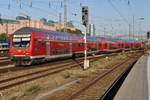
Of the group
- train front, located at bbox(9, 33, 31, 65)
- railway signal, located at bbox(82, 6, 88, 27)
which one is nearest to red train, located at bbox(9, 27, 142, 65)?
train front, located at bbox(9, 33, 31, 65)

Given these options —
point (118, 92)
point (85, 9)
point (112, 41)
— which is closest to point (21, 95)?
point (118, 92)

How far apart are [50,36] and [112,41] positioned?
4373cm

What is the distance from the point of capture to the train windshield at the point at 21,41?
3027 cm

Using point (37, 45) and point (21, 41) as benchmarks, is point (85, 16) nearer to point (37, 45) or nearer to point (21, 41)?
point (37, 45)

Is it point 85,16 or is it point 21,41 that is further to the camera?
point 21,41

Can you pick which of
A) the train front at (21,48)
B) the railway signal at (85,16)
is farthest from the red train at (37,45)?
Answer: the railway signal at (85,16)

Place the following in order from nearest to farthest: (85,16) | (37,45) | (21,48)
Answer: (85,16) → (21,48) → (37,45)

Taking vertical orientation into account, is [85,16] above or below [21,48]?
above

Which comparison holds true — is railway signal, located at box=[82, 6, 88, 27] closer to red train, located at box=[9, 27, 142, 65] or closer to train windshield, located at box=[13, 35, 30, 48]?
red train, located at box=[9, 27, 142, 65]

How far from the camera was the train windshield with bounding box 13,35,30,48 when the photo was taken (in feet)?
99.3

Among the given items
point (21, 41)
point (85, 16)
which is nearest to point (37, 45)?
point (21, 41)

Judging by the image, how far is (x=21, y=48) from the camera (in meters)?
30.5

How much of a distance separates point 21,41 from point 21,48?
0.63 meters

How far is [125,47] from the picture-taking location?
93750 millimetres
